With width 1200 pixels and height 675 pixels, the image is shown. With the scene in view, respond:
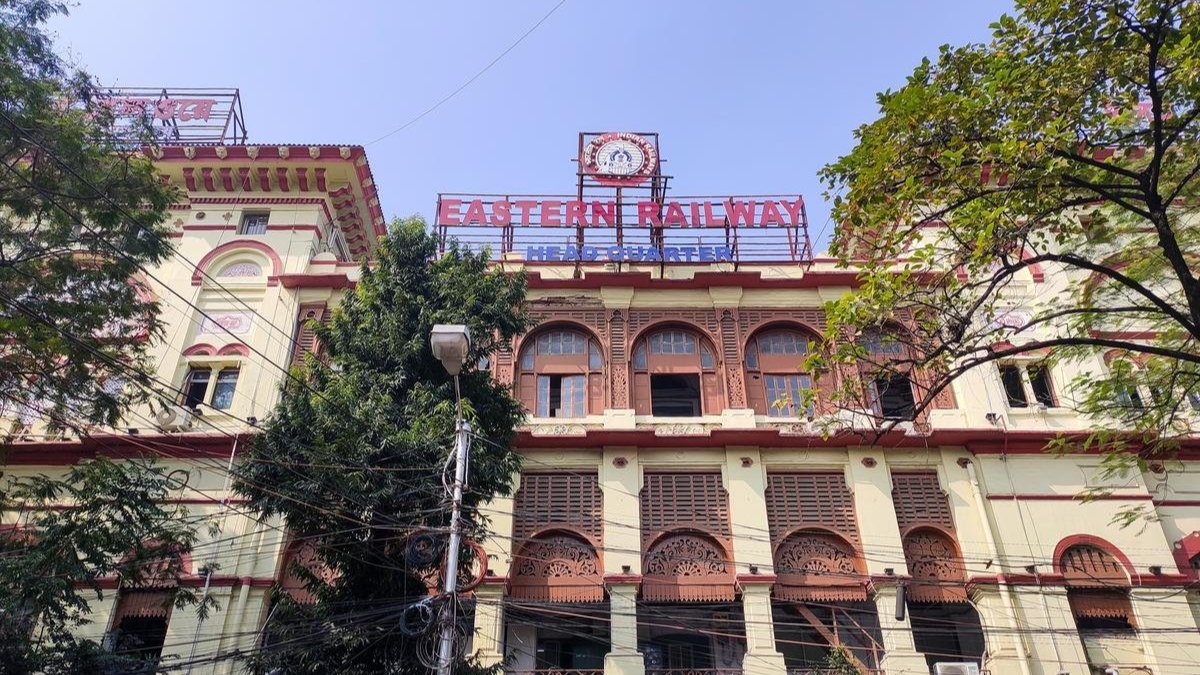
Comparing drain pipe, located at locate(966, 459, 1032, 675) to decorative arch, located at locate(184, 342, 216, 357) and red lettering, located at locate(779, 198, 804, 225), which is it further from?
decorative arch, located at locate(184, 342, 216, 357)

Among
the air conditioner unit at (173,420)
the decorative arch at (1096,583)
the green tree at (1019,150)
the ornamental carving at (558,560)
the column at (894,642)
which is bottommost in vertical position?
the column at (894,642)

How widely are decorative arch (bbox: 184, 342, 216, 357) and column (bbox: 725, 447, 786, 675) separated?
36.3 feet

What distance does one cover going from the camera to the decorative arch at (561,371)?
16.7 meters

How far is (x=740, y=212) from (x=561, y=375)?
5.89 meters

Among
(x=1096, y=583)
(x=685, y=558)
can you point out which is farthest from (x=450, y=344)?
(x=1096, y=583)

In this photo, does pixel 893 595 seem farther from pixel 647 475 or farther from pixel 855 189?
pixel 855 189

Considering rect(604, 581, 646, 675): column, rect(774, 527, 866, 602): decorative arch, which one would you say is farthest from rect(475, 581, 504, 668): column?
rect(774, 527, 866, 602): decorative arch

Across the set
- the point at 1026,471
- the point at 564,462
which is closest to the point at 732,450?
the point at 564,462

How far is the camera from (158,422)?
16094mm

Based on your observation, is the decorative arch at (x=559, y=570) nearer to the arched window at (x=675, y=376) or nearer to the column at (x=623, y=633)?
the column at (x=623, y=633)

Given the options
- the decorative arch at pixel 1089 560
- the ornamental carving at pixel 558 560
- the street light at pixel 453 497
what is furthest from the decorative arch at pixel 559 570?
the decorative arch at pixel 1089 560

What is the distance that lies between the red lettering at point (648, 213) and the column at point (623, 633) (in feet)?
27.3

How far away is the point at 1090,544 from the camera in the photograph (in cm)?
1459

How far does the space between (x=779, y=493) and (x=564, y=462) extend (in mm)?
4204
